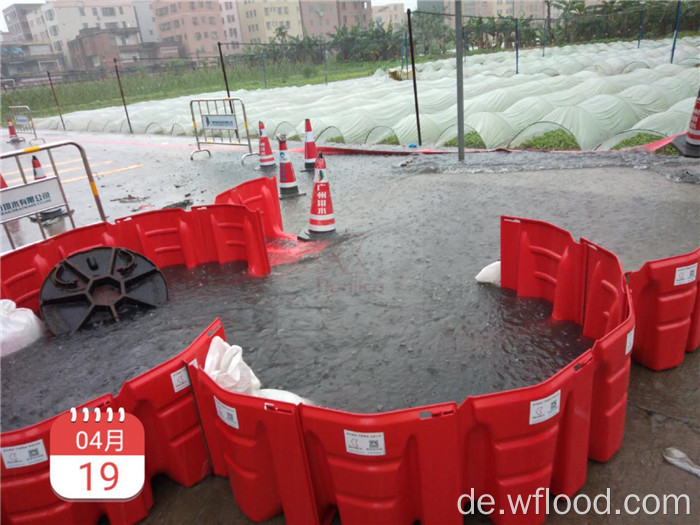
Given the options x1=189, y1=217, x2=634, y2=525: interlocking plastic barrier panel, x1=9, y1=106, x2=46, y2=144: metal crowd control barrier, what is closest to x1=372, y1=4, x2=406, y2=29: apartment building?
x1=9, y1=106, x2=46, y2=144: metal crowd control barrier

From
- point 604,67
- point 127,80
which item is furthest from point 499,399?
point 127,80

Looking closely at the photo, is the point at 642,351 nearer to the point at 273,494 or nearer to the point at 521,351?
the point at 521,351

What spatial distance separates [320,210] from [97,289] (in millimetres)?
3007

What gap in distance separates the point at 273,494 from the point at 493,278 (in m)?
3.21

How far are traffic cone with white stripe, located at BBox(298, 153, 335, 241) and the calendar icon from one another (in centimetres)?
467

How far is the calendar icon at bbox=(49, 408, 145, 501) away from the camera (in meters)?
2.40

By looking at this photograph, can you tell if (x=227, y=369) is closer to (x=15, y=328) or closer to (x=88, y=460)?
(x=88, y=460)

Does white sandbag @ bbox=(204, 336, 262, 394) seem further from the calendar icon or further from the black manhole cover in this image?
the black manhole cover

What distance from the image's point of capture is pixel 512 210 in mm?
7410

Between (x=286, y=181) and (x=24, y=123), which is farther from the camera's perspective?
(x=24, y=123)

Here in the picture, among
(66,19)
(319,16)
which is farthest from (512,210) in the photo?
(319,16)

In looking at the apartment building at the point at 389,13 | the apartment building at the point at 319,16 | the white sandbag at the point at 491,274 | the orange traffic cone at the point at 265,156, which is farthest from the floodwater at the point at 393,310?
the apartment building at the point at 389,13

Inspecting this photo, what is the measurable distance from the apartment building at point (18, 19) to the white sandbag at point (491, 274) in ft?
238

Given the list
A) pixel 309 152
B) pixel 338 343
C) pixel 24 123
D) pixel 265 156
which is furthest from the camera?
pixel 24 123
